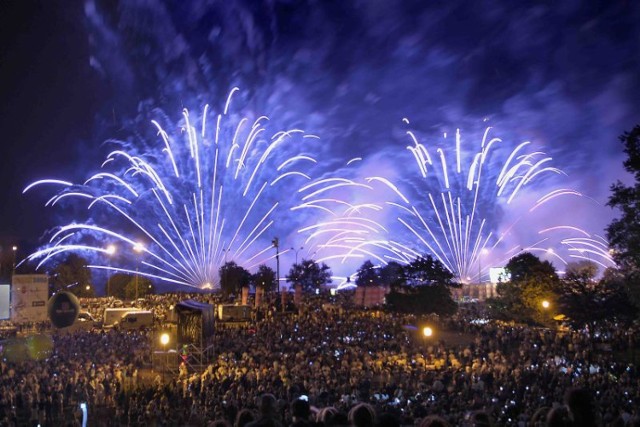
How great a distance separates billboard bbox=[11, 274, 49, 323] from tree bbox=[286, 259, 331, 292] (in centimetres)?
6634

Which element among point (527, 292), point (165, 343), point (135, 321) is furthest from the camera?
point (527, 292)

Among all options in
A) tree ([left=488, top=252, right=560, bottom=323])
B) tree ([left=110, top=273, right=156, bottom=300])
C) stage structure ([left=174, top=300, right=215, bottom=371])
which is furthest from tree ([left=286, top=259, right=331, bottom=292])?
stage structure ([left=174, top=300, right=215, bottom=371])

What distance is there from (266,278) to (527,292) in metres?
62.4

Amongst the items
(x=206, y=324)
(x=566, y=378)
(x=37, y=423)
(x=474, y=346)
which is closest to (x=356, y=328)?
(x=474, y=346)

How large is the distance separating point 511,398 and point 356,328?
1548 centimetres

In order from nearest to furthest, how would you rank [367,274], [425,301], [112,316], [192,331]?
1. [192,331]
2. [112,316]
3. [425,301]
4. [367,274]

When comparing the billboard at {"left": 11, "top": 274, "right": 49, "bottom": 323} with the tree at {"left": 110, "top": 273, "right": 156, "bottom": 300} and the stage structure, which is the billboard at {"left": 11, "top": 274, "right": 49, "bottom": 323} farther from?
the tree at {"left": 110, "top": 273, "right": 156, "bottom": 300}

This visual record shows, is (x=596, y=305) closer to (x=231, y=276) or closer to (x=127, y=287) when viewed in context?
(x=127, y=287)

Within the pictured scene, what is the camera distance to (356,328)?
2845cm

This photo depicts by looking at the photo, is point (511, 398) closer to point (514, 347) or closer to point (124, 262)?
point (514, 347)

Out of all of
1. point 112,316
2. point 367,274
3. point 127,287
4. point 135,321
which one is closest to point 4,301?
point 112,316

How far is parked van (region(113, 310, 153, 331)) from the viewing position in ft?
109

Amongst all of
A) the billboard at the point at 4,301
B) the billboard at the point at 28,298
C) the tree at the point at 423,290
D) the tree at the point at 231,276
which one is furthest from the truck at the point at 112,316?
the tree at the point at 231,276

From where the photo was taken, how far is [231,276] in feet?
271
